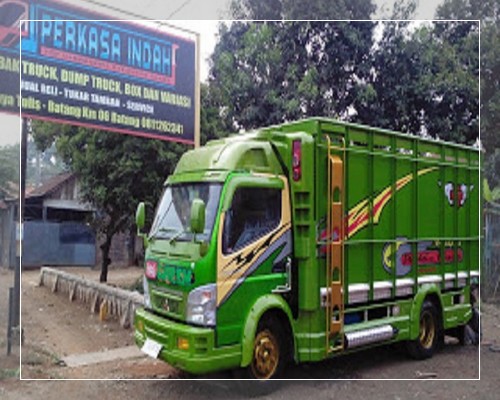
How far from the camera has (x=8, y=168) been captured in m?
6.89

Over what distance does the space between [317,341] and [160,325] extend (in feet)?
5.31

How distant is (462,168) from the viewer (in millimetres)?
7266

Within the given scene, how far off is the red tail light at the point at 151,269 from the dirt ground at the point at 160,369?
3.76 ft

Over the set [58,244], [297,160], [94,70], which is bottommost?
[58,244]

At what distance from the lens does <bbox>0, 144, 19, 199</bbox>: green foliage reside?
6.38 metres

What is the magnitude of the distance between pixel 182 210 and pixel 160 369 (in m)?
1.99

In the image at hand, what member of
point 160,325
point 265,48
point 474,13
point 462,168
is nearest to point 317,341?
point 160,325

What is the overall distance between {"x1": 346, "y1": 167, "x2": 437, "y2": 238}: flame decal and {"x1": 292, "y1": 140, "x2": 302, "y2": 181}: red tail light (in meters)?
0.79

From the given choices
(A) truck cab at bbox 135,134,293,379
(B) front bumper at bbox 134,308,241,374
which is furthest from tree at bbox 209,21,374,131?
(B) front bumper at bbox 134,308,241,374

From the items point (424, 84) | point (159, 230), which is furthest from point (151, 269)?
point (424, 84)

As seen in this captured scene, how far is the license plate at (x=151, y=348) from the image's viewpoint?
5.11 metres

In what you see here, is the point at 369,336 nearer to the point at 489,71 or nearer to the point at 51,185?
the point at 489,71

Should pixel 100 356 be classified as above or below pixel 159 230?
below

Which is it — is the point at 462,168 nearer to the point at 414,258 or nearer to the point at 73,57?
the point at 414,258
